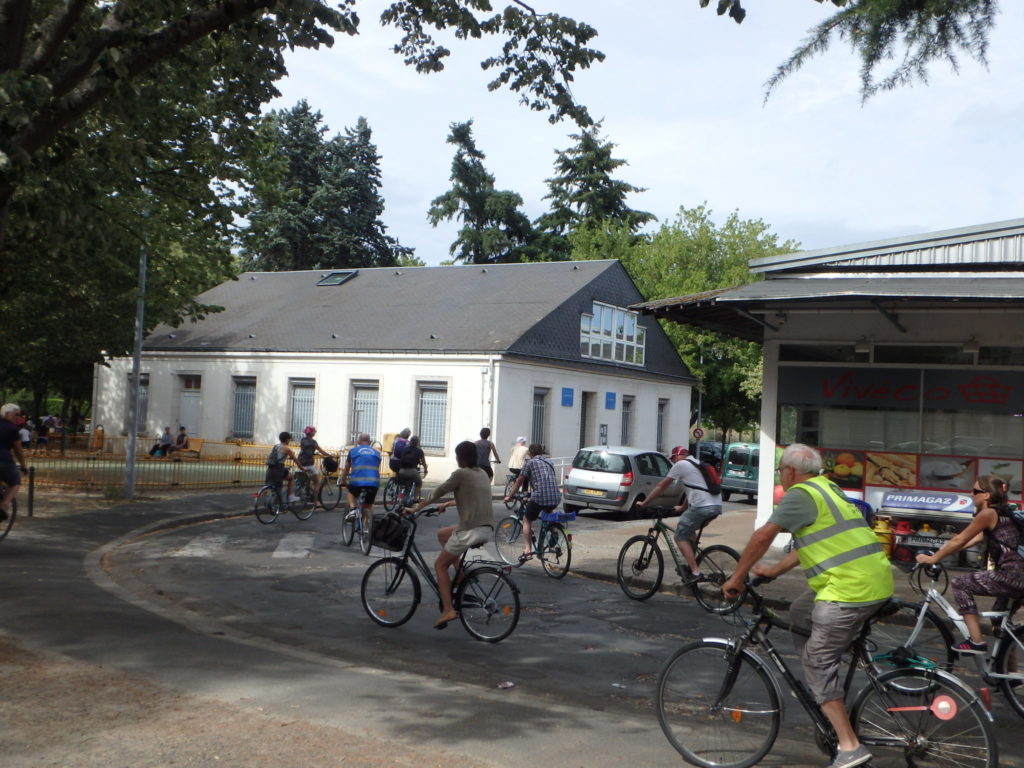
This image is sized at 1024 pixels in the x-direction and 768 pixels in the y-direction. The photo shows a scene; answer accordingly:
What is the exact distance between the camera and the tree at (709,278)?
157ft

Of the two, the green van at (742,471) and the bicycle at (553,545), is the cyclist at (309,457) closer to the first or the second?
Answer: the bicycle at (553,545)

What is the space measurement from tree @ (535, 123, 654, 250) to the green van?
2857 cm

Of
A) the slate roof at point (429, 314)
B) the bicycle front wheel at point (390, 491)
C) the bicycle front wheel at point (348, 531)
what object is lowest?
the bicycle front wheel at point (348, 531)

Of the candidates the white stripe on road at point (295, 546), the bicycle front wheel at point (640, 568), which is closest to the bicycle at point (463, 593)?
the bicycle front wheel at point (640, 568)

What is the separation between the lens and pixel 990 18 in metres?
6.92

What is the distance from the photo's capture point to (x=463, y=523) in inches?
343

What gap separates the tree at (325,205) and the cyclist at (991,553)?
1879 inches

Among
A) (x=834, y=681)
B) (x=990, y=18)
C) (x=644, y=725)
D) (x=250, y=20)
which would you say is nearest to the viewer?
(x=834, y=681)

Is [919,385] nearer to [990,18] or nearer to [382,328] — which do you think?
[990,18]

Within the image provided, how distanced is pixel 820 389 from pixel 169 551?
9.72 metres

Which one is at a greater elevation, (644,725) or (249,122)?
(249,122)

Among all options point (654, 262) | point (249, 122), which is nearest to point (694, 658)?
point (249, 122)

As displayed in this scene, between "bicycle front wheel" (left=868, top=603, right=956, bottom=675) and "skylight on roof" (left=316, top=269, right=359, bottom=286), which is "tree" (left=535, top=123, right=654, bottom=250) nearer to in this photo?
"skylight on roof" (left=316, top=269, right=359, bottom=286)

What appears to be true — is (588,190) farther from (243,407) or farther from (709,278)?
(243,407)
